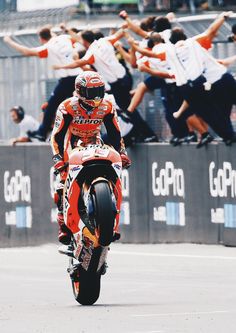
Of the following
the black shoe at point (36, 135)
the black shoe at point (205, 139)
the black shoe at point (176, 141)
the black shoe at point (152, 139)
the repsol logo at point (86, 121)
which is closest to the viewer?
the repsol logo at point (86, 121)

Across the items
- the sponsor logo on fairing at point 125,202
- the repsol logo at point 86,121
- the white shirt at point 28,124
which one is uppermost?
the repsol logo at point 86,121

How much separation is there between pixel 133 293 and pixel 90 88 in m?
1.90

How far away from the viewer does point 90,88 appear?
39.9ft

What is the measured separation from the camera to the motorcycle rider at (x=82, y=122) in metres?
12.2

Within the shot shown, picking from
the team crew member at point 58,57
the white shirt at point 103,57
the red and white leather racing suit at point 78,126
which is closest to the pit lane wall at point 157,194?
the team crew member at point 58,57

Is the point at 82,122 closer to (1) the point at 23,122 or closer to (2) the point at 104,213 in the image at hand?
(2) the point at 104,213

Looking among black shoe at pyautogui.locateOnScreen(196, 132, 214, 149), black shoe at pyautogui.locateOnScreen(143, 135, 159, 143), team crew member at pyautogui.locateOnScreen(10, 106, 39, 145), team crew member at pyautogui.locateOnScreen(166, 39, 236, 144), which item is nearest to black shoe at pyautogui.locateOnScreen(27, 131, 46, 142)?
team crew member at pyautogui.locateOnScreen(10, 106, 39, 145)

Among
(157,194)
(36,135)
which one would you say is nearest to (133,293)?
(157,194)

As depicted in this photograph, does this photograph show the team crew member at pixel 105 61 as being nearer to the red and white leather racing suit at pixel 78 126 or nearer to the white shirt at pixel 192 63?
the white shirt at pixel 192 63

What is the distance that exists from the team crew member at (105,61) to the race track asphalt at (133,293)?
2.11 meters

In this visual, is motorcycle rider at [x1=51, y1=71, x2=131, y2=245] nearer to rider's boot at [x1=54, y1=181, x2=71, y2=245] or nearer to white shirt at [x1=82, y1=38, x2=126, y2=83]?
rider's boot at [x1=54, y1=181, x2=71, y2=245]

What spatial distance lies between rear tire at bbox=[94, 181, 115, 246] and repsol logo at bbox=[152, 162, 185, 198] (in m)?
6.44

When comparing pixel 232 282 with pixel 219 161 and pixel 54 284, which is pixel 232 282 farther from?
pixel 219 161

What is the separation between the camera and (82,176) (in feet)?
38.8
